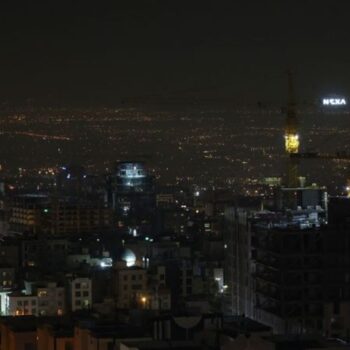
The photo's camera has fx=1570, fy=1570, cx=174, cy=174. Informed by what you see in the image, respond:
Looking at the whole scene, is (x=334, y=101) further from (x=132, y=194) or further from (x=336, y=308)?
(x=336, y=308)

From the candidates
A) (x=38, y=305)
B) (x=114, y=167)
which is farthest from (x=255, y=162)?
(x=38, y=305)

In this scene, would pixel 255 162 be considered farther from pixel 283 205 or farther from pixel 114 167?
pixel 283 205

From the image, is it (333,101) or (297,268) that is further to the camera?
(333,101)

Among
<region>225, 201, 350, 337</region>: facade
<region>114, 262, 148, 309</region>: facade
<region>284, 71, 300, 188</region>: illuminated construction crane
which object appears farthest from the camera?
<region>284, 71, 300, 188</region>: illuminated construction crane

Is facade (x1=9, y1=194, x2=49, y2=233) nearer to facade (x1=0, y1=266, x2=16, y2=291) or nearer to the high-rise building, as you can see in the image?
the high-rise building

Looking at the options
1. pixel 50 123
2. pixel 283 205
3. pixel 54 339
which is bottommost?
pixel 54 339

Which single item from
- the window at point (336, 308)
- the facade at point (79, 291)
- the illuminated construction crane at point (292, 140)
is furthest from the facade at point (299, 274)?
the illuminated construction crane at point (292, 140)

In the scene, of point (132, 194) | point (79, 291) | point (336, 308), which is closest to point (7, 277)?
point (79, 291)

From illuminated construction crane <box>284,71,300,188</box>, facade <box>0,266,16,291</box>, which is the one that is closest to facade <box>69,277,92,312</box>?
facade <box>0,266,16,291</box>
